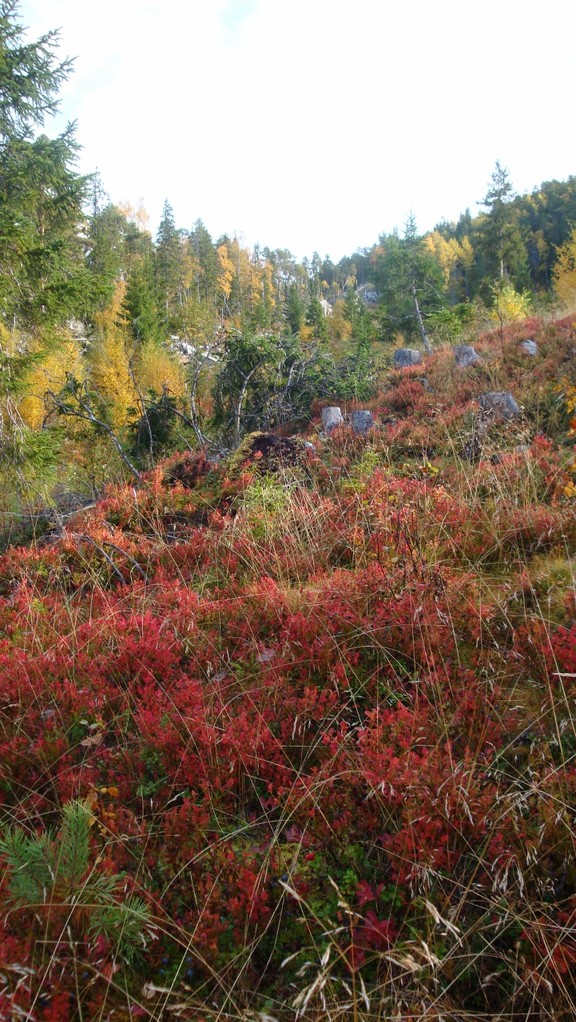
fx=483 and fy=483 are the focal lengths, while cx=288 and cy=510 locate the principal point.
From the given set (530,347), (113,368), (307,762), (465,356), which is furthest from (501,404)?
(113,368)

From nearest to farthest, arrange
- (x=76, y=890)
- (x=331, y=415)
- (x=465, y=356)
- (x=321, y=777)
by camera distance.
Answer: (x=76, y=890)
(x=321, y=777)
(x=331, y=415)
(x=465, y=356)

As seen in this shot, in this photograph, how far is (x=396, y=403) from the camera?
12.1 metres

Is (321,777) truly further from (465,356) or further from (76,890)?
(465,356)

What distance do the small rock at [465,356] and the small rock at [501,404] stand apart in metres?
3.75

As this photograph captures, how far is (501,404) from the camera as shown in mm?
8453

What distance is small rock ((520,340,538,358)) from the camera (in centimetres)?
1115

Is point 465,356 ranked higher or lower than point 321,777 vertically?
higher

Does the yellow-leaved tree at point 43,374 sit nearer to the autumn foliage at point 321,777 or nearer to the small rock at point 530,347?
the autumn foliage at point 321,777

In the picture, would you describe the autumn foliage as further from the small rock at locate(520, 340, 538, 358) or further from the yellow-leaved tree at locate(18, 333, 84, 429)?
the small rock at locate(520, 340, 538, 358)

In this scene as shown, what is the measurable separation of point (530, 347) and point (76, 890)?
1283 centimetres

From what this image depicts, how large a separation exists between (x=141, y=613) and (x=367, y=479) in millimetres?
3132

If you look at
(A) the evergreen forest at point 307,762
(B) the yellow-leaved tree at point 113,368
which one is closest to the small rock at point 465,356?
(A) the evergreen forest at point 307,762

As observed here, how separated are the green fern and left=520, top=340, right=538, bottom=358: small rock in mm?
12219

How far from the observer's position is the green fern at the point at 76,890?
142 cm
